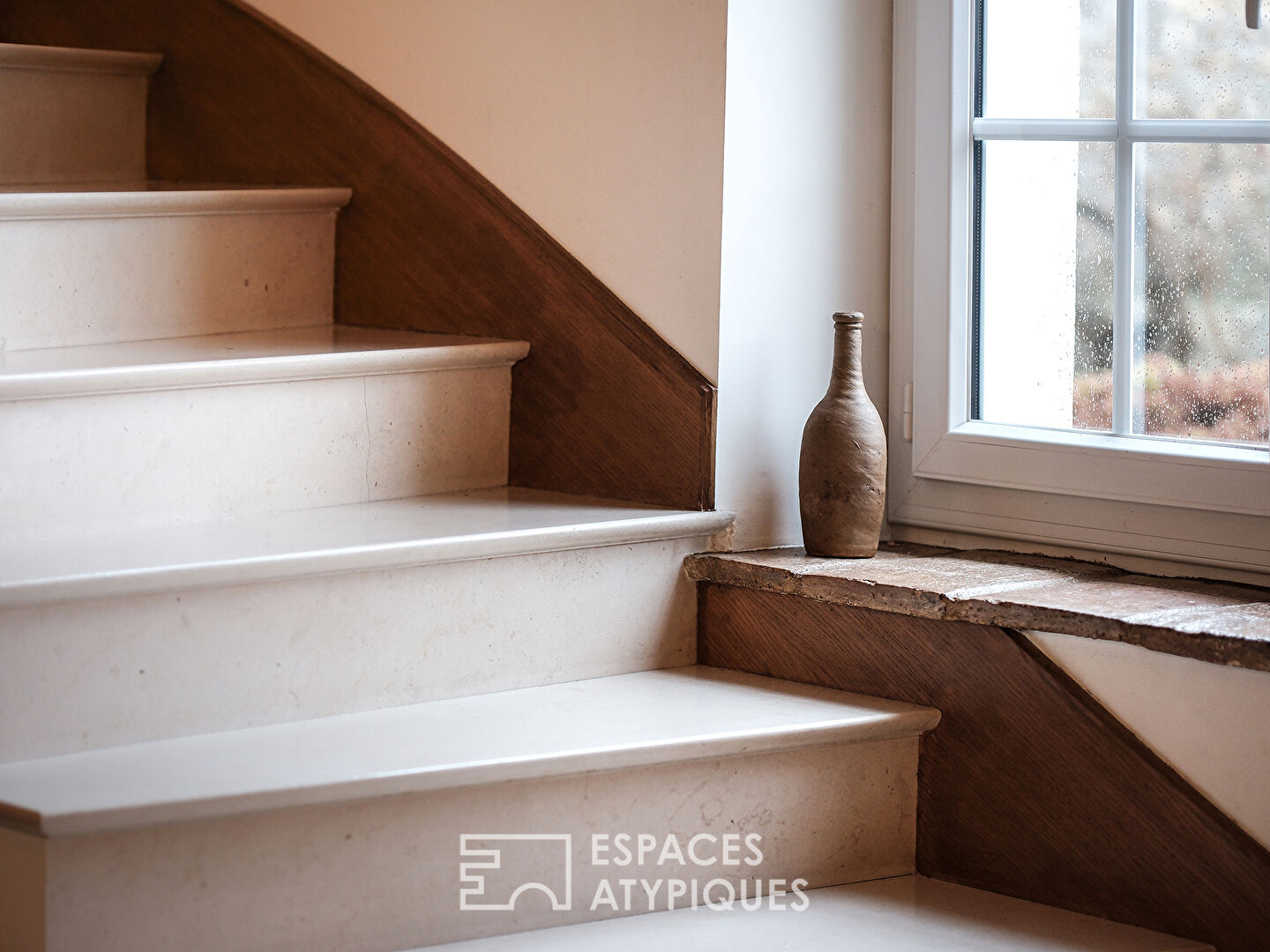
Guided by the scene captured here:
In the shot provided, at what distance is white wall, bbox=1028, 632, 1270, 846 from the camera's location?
1501 millimetres

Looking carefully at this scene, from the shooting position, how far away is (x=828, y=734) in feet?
5.44

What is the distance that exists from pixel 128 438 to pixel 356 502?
0.31 meters

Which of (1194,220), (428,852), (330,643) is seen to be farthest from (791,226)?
(428,852)

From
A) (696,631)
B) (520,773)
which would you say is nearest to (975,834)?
(696,631)

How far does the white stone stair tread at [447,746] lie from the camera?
1.37 m

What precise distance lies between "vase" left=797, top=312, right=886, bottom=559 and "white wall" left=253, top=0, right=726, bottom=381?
156 mm

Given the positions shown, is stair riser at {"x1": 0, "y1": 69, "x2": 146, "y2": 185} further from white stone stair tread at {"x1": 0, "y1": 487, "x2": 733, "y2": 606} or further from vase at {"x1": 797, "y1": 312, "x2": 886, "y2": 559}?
vase at {"x1": 797, "y1": 312, "x2": 886, "y2": 559}

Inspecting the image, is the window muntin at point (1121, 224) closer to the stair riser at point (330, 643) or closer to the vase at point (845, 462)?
the vase at point (845, 462)

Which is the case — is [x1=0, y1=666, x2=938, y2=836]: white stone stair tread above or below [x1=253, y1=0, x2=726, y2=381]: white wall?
below

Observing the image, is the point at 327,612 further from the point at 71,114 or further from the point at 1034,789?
the point at 71,114

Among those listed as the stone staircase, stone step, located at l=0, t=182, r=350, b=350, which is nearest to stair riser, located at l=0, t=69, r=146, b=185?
stone step, located at l=0, t=182, r=350, b=350

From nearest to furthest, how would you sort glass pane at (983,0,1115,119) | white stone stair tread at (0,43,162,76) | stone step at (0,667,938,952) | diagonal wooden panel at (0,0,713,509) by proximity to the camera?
stone step at (0,667,938,952), glass pane at (983,0,1115,119), diagonal wooden panel at (0,0,713,509), white stone stair tread at (0,43,162,76)

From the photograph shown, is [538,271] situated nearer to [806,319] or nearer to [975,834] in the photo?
[806,319]

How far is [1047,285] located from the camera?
1.92 meters
